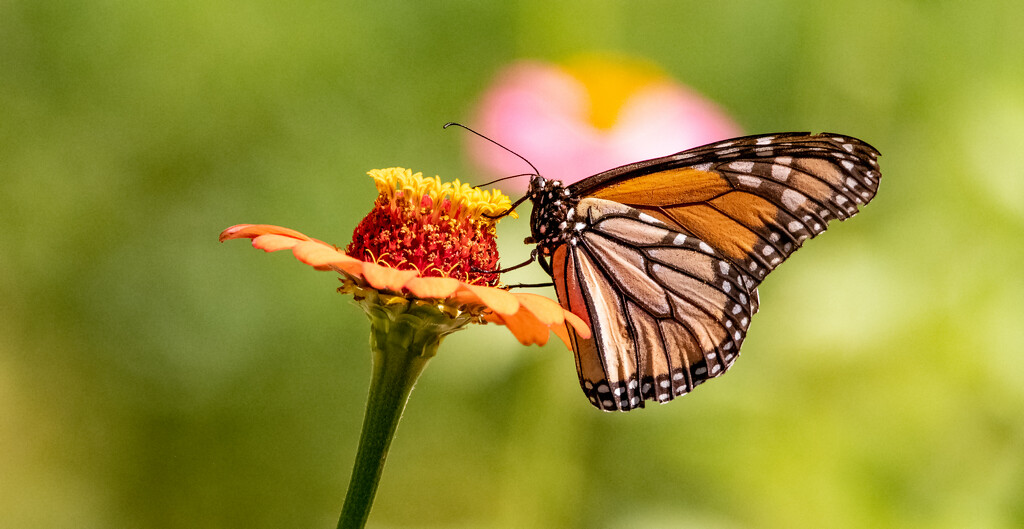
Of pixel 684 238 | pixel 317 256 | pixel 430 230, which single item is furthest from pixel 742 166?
pixel 317 256

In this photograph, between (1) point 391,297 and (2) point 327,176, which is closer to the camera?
(1) point 391,297

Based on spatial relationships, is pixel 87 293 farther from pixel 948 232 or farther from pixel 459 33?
pixel 948 232

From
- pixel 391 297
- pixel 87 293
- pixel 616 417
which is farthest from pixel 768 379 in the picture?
pixel 87 293

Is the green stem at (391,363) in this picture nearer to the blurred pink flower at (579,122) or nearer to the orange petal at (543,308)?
the orange petal at (543,308)

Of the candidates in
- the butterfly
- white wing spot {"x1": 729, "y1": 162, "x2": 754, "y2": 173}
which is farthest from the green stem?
white wing spot {"x1": 729, "y1": 162, "x2": 754, "y2": 173}

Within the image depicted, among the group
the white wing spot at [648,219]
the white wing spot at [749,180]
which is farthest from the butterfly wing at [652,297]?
the white wing spot at [749,180]
